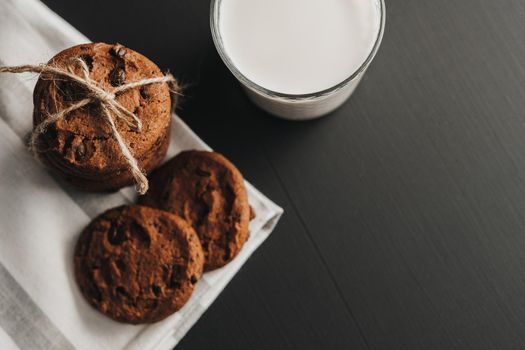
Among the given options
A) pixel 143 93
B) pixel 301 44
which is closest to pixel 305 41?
pixel 301 44

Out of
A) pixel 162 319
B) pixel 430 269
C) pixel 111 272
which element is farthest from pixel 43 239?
pixel 430 269

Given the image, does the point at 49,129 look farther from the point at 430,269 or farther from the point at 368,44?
the point at 430,269

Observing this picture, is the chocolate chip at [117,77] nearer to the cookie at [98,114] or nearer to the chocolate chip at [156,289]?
the cookie at [98,114]

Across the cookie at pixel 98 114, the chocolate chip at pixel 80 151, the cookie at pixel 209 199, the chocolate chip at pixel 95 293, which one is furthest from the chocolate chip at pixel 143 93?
the chocolate chip at pixel 95 293

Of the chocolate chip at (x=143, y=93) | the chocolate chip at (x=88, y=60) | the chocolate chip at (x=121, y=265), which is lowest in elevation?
the chocolate chip at (x=121, y=265)

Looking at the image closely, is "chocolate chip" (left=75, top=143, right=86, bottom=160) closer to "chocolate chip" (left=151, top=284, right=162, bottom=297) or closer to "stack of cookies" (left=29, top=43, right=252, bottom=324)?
"stack of cookies" (left=29, top=43, right=252, bottom=324)

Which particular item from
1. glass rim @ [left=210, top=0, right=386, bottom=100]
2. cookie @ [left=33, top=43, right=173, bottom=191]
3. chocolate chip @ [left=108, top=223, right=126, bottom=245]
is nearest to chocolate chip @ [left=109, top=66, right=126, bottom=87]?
cookie @ [left=33, top=43, right=173, bottom=191]

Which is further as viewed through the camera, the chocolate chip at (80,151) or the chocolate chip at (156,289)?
the chocolate chip at (156,289)
